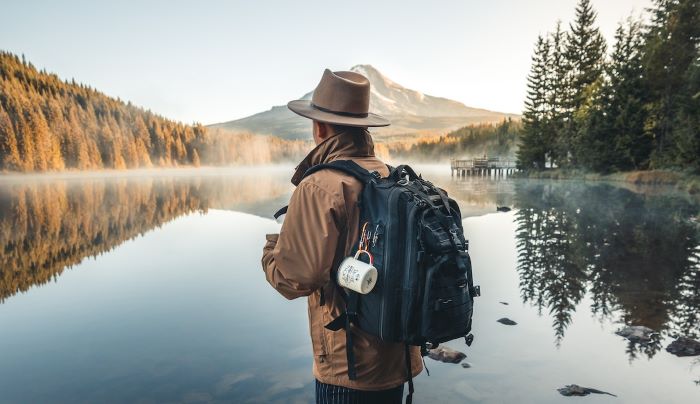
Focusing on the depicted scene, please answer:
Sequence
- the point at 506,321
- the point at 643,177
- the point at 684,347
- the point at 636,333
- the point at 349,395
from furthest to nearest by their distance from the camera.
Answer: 1. the point at 643,177
2. the point at 506,321
3. the point at 636,333
4. the point at 684,347
5. the point at 349,395

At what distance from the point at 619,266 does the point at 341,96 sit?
10180 millimetres

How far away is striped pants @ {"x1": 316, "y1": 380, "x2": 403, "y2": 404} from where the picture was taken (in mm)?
2562

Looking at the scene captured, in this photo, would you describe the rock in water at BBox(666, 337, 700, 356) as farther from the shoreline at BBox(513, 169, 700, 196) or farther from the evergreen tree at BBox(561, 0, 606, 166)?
the evergreen tree at BBox(561, 0, 606, 166)

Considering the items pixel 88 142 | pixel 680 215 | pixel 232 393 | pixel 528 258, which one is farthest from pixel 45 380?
pixel 88 142

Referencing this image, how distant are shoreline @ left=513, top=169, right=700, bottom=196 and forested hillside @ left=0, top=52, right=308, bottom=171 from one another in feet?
258

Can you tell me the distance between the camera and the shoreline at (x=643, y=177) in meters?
29.9

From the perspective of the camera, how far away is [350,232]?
2.51 m

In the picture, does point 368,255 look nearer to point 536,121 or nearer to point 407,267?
point 407,267

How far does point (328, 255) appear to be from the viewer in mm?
2395

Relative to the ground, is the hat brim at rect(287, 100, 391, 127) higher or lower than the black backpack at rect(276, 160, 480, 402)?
higher

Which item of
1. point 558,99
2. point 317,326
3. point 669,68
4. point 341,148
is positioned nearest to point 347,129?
point 341,148

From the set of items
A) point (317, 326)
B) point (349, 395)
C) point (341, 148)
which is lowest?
point (349, 395)

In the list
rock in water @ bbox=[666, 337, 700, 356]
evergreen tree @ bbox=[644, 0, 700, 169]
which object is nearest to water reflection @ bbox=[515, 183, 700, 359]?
rock in water @ bbox=[666, 337, 700, 356]

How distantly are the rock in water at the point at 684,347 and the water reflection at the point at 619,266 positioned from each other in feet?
0.55
